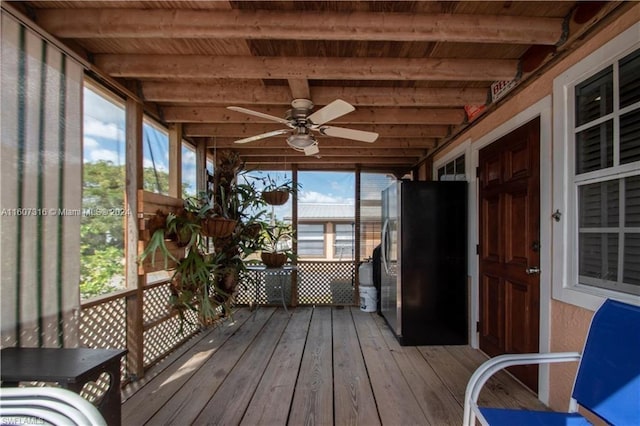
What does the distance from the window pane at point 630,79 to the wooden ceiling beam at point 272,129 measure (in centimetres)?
198

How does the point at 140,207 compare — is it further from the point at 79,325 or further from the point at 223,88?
the point at 223,88

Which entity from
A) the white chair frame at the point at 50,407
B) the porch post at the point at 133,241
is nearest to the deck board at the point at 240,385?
the porch post at the point at 133,241

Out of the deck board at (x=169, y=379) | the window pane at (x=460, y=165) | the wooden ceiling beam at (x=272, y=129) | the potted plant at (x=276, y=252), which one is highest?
the wooden ceiling beam at (x=272, y=129)

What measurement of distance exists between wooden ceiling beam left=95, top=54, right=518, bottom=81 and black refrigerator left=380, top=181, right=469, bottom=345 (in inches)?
53.5

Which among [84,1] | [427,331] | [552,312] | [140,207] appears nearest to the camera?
[84,1]

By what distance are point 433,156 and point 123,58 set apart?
3946 mm

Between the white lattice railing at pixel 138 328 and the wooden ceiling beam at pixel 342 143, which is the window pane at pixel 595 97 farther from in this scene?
the white lattice railing at pixel 138 328

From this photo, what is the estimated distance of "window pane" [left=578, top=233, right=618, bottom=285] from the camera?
5.62 ft

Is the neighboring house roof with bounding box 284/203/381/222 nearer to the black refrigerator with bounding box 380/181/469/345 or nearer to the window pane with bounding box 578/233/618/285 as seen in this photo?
the black refrigerator with bounding box 380/181/469/345

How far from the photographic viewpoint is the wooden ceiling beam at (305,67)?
226 cm

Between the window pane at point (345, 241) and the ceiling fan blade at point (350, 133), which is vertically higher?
the ceiling fan blade at point (350, 133)

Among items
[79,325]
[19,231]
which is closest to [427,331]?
[79,325]

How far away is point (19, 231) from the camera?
5.26 ft


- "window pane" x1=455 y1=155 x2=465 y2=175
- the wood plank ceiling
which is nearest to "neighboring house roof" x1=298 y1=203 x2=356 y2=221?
"window pane" x1=455 y1=155 x2=465 y2=175
